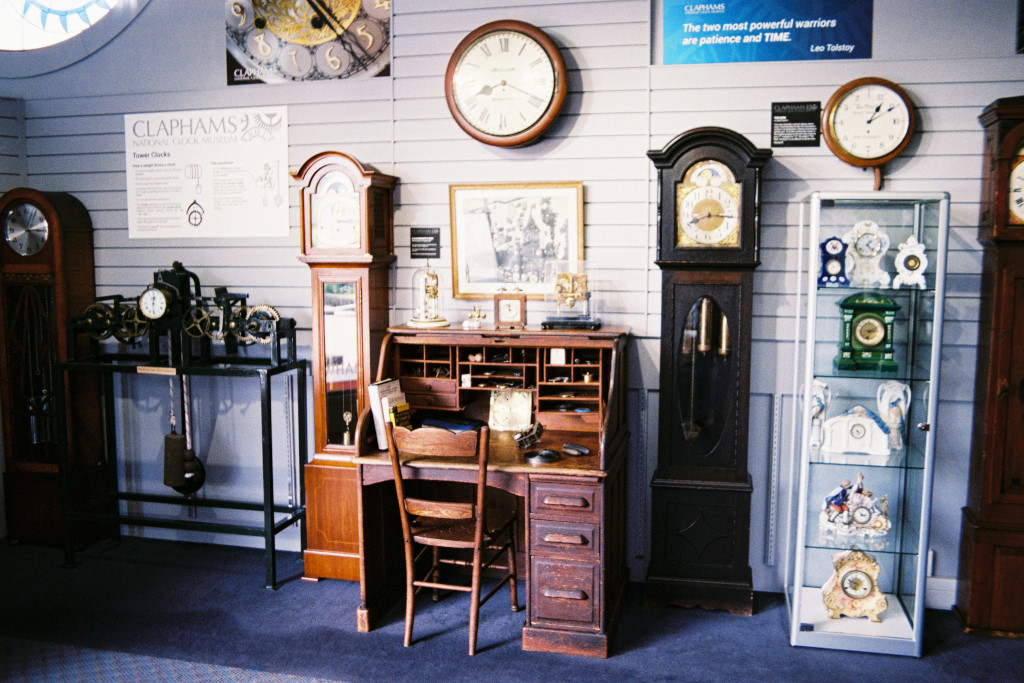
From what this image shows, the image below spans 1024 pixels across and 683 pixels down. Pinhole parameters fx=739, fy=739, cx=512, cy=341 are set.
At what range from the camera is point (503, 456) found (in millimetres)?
3930

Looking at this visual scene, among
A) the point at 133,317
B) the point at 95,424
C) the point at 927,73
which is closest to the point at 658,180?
the point at 927,73

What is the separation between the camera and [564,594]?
378 centimetres

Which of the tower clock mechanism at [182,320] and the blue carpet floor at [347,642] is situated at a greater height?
the tower clock mechanism at [182,320]

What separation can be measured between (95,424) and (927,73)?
18.9ft

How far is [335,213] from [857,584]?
11.8ft

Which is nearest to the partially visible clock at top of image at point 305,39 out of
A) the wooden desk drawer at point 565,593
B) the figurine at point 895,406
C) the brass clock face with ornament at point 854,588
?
the wooden desk drawer at point 565,593

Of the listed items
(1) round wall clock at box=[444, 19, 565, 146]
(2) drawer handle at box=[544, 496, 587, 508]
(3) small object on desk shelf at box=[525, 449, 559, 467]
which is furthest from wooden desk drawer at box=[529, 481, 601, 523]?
(1) round wall clock at box=[444, 19, 565, 146]

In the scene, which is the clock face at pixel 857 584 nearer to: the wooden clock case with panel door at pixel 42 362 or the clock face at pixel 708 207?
the clock face at pixel 708 207

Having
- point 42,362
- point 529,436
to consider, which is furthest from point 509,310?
point 42,362

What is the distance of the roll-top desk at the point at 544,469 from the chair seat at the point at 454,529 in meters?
0.19

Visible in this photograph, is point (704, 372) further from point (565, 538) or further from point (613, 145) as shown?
point (613, 145)

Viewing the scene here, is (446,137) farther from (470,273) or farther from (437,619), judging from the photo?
(437,619)

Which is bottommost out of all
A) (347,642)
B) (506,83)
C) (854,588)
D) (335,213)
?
(347,642)

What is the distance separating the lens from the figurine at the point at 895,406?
12.9 feet
